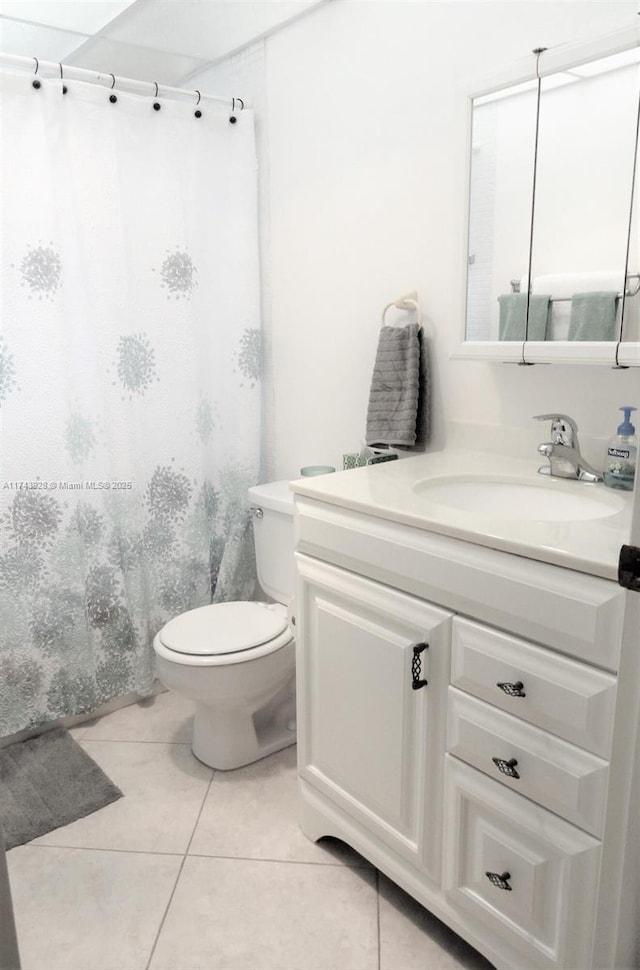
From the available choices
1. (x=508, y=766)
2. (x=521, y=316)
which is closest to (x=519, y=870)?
(x=508, y=766)

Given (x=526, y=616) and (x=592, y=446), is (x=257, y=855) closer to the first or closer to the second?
(x=526, y=616)

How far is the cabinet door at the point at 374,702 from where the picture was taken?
1378mm

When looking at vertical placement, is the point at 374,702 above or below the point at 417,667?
below

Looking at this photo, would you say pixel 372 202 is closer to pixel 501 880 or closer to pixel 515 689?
pixel 515 689

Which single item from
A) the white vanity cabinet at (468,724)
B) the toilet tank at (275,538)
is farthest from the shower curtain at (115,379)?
the white vanity cabinet at (468,724)

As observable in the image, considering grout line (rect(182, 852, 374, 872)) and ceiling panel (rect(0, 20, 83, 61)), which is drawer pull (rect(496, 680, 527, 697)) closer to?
grout line (rect(182, 852, 374, 872))

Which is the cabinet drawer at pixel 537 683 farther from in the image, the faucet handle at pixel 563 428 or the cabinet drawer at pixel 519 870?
the faucet handle at pixel 563 428

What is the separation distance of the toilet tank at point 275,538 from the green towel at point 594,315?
96 centimetres

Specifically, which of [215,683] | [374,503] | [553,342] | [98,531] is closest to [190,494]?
[98,531]

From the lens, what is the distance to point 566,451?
154cm

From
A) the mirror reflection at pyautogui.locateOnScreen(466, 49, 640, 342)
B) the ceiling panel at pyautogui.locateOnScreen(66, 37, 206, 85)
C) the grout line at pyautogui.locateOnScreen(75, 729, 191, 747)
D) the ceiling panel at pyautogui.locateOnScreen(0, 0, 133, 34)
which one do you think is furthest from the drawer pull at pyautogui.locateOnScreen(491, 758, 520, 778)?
the ceiling panel at pyautogui.locateOnScreen(66, 37, 206, 85)

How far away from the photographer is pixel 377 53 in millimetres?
1896

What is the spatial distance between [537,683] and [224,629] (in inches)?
42.6

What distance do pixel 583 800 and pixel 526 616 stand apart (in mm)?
296
